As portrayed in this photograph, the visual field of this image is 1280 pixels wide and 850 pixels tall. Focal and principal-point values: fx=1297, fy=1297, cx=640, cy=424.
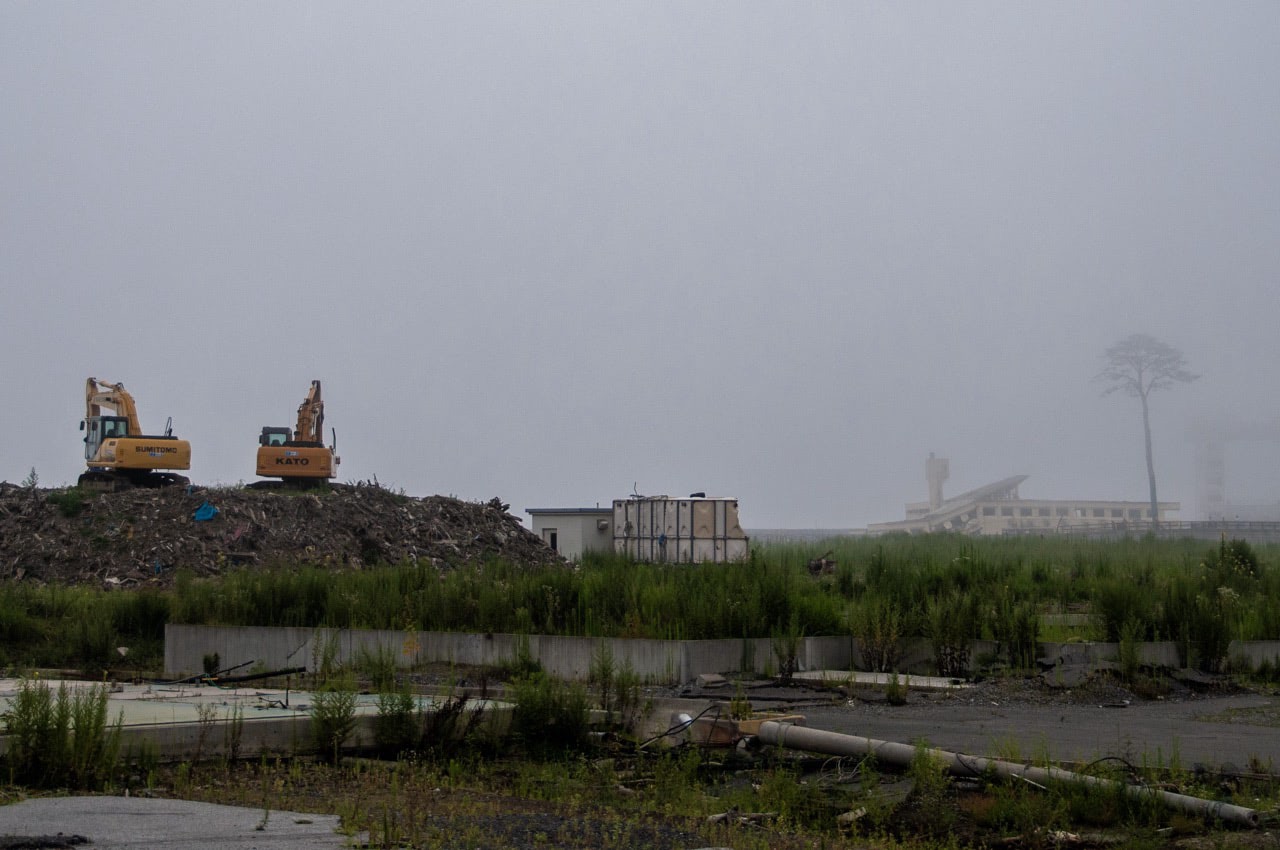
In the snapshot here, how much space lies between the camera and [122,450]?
42.8 m

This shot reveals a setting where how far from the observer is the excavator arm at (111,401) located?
4459 centimetres

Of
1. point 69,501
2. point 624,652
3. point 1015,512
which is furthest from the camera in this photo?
point 1015,512

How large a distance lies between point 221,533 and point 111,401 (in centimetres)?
994

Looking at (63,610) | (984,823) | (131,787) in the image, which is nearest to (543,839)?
(984,823)

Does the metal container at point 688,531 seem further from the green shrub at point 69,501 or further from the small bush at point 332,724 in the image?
the small bush at point 332,724

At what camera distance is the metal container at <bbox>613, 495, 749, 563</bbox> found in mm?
35781

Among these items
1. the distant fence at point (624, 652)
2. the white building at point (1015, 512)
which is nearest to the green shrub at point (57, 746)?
the distant fence at point (624, 652)

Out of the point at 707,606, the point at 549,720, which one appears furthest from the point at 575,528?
the point at 549,720

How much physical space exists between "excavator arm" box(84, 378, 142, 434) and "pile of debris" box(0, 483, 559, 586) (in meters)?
3.62

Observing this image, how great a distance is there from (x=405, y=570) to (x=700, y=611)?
6.64m

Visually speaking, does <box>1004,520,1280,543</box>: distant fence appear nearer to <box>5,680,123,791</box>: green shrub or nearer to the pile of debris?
the pile of debris

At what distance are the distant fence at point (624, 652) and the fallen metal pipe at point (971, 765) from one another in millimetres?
4883

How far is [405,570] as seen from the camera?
22.9 meters

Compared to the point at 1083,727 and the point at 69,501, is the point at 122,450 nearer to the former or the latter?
the point at 69,501
